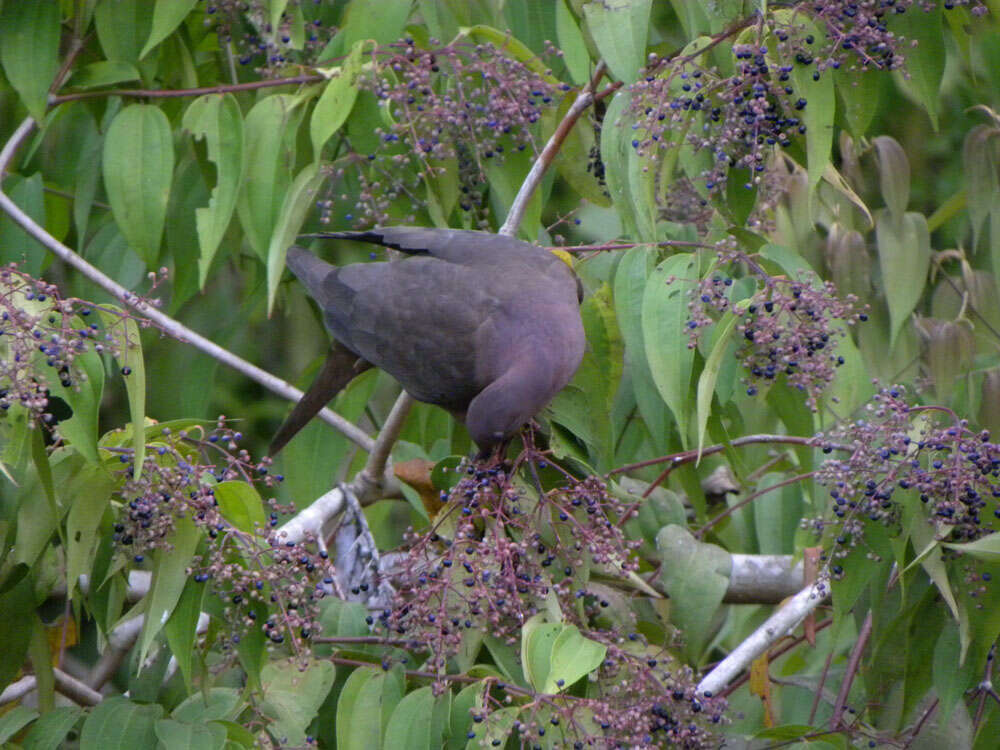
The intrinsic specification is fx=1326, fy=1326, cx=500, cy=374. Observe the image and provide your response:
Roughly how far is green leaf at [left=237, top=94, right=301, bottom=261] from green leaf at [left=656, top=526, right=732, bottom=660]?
41.5 inches

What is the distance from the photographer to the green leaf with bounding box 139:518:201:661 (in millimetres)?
1934

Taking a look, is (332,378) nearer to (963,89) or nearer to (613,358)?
(613,358)

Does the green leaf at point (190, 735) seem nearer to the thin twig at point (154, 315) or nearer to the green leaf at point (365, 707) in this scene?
the green leaf at point (365, 707)

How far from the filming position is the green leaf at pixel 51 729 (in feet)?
6.87

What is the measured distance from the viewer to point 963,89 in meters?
4.79

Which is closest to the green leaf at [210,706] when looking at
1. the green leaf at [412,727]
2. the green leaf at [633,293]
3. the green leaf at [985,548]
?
the green leaf at [412,727]

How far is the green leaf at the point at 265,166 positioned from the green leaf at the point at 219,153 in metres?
0.05

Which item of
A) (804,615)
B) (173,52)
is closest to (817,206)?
(804,615)

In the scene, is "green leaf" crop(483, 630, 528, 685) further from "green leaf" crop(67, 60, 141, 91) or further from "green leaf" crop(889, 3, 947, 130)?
"green leaf" crop(67, 60, 141, 91)

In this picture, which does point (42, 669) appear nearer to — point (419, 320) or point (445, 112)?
point (419, 320)

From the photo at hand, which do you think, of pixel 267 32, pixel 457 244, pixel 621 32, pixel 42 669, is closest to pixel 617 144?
pixel 621 32

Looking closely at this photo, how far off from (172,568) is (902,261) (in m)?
1.82

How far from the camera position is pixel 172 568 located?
1958 mm

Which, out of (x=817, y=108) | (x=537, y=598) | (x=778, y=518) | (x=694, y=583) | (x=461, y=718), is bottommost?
(x=778, y=518)
